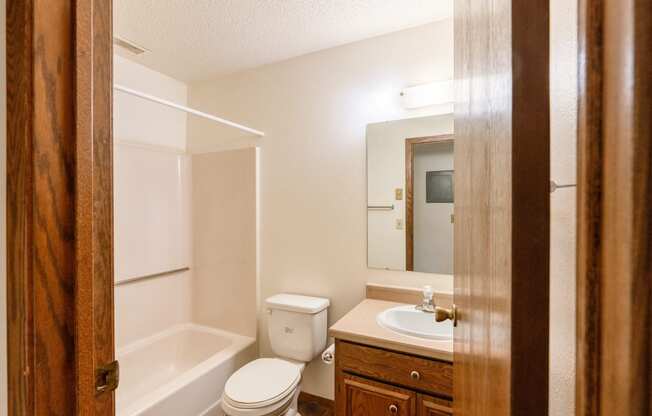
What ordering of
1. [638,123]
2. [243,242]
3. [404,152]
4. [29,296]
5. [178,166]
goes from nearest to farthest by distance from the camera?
[638,123] → [29,296] → [404,152] → [243,242] → [178,166]

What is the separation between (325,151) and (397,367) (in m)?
1.38

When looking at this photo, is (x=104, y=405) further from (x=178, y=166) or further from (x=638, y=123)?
(x=178, y=166)

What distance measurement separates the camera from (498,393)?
332 millimetres

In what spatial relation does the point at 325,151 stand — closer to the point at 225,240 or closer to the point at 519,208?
the point at 225,240

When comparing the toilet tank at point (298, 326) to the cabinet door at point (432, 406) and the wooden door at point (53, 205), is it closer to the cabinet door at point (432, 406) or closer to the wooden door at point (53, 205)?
the cabinet door at point (432, 406)

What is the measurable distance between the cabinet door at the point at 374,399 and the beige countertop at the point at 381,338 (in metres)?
0.19

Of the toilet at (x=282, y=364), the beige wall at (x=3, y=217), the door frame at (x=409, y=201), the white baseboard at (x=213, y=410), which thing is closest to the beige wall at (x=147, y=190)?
the white baseboard at (x=213, y=410)

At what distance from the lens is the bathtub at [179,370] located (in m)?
1.64

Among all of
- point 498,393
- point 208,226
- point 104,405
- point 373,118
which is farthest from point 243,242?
point 498,393

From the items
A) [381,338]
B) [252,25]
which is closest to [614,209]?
[381,338]

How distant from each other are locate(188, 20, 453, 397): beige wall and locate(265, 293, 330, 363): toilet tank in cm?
15

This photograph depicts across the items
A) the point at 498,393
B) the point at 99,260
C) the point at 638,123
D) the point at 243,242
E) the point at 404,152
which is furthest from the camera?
the point at 243,242

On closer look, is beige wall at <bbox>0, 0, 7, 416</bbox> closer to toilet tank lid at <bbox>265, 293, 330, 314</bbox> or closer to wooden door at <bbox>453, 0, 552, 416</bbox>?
wooden door at <bbox>453, 0, 552, 416</bbox>

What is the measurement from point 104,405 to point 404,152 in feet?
5.74
